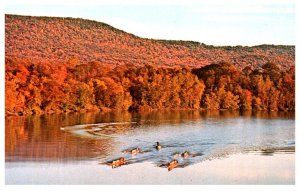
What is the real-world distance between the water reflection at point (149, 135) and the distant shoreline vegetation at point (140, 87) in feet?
0.92

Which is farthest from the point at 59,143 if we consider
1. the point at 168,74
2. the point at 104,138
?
the point at 168,74

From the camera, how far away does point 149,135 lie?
16.5 m

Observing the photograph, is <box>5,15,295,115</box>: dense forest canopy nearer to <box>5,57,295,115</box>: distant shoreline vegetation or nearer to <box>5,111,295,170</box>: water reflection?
<box>5,57,295,115</box>: distant shoreline vegetation

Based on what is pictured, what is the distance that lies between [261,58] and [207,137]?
212cm

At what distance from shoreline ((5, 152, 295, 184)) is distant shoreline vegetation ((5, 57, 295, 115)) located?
3.10 m

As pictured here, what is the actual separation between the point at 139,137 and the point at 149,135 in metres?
0.42

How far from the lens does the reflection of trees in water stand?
46.5ft

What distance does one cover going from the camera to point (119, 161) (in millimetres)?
13352

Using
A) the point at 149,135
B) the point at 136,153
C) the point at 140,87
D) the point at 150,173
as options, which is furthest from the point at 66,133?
the point at 150,173

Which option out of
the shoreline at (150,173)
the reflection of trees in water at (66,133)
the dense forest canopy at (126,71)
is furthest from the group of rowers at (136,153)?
the dense forest canopy at (126,71)

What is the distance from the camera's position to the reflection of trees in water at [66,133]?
14.2 m

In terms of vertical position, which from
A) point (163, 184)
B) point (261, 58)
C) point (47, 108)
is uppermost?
point (261, 58)
